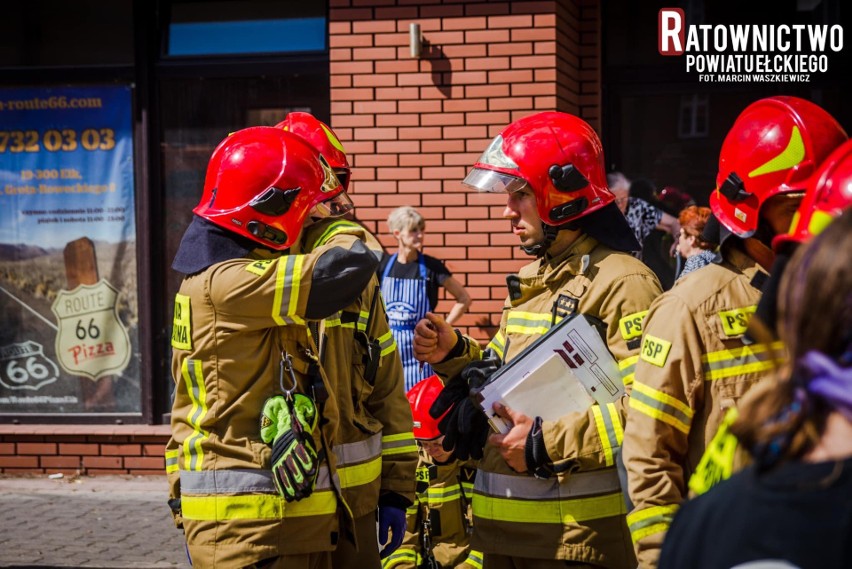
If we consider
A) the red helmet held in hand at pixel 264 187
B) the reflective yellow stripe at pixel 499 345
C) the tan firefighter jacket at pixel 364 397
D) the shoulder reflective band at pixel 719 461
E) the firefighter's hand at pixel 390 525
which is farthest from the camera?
the firefighter's hand at pixel 390 525

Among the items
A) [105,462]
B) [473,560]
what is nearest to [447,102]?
[473,560]

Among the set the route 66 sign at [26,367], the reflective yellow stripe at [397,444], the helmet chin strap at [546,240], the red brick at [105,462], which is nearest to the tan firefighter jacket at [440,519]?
the reflective yellow stripe at [397,444]

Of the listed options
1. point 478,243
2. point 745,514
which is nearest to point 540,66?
point 478,243

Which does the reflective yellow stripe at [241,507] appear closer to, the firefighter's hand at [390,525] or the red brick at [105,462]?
the firefighter's hand at [390,525]

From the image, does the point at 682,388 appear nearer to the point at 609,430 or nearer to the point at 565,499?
the point at 609,430

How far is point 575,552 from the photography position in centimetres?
333

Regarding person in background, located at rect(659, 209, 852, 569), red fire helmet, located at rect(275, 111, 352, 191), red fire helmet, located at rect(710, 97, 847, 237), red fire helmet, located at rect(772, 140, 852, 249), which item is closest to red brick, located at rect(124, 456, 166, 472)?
red fire helmet, located at rect(275, 111, 352, 191)

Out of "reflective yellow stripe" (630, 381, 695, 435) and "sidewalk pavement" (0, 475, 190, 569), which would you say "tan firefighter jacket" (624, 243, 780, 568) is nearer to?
"reflective yellow stripe" (630, 381, 695, 435)

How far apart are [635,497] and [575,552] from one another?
688 millimetres

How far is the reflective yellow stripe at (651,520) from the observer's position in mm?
2674

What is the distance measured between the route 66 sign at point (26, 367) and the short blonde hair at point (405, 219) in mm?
2864

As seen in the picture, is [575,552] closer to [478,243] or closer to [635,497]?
[635,497]

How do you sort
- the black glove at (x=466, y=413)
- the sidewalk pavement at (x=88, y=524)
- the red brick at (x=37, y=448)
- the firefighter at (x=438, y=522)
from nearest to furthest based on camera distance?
the black glove at (x=466, y=413)
the firefighter at (x=438, y=522)
the sidewalk pavement at (x=88, y=524)
the red brick at (x=37, y=448)

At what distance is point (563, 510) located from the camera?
3367 mm
